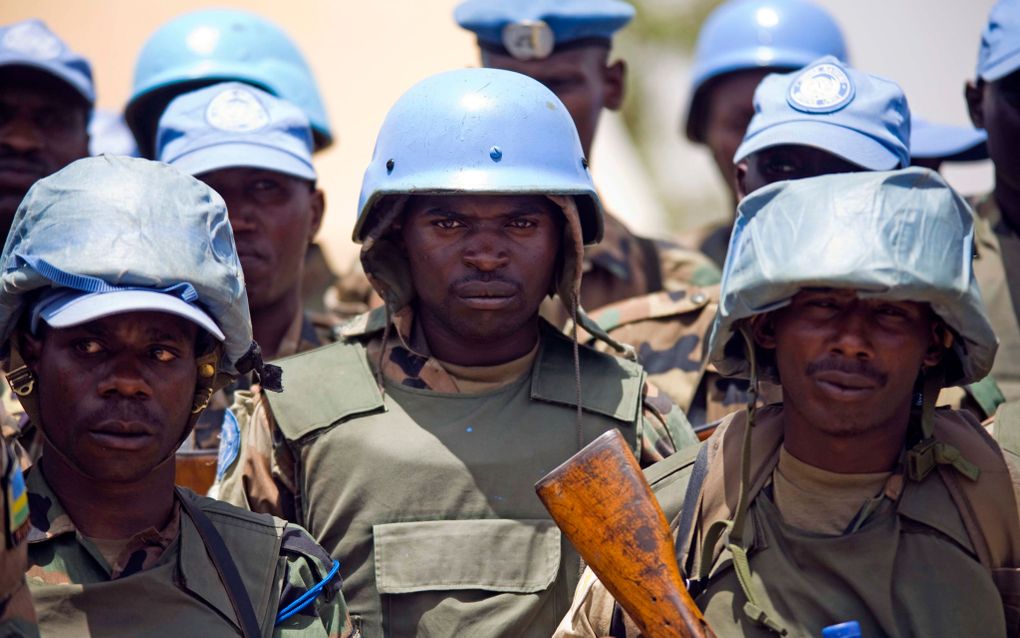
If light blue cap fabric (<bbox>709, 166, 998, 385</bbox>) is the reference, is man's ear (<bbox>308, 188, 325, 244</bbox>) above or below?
below

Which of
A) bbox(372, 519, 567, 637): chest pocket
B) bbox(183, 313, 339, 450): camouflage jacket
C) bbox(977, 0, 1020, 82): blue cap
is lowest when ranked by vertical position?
bbox(183, 313, 339, 450): camouflage jacket

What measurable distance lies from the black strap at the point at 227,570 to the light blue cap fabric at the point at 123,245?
0.45 meters

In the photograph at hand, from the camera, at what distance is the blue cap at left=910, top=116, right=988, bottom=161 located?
6798 millimetres

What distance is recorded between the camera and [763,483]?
3.86 meters

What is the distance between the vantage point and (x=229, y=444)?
4.56 m

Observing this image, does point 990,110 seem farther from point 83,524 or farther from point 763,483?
point 83,524

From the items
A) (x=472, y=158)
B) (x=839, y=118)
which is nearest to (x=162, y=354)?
(x=472, y=158)

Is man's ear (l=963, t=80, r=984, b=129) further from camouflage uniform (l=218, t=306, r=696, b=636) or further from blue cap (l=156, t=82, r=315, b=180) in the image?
blue cap (l=156, t=82, r=315, b=180)

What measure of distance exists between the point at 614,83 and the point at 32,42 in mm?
2591

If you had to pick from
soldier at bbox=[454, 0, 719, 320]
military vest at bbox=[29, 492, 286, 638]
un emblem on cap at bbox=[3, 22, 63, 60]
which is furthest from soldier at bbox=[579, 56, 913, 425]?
un emblem on cap at bbox=[3, 22, 63, 60]

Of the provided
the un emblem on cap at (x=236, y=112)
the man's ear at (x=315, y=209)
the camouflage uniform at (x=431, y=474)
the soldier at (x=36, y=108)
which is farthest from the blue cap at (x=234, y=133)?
the camouflage uniform at (x=431, y=474)

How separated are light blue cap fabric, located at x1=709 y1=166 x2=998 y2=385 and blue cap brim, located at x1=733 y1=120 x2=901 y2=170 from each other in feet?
4.47

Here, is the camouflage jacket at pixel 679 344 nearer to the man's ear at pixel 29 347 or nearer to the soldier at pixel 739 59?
the soldier at pixel 739 59

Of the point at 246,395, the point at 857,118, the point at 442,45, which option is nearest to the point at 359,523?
the point at 246,395
